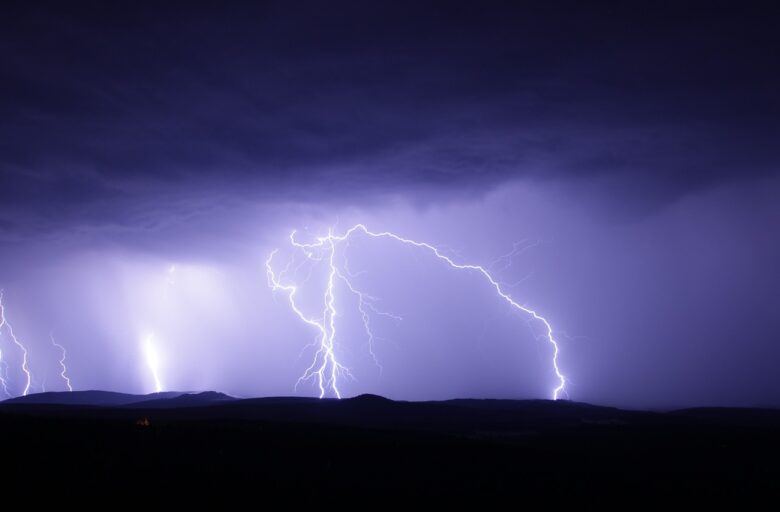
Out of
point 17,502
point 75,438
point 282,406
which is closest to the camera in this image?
point 17,502

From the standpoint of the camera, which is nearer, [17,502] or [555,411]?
[17,502]

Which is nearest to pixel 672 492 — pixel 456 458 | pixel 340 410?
pixel 456 458

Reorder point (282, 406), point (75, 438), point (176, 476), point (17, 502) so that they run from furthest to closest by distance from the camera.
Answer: point (282, 406) < point (75, 438) < point (176, 476) < point (17, 502)

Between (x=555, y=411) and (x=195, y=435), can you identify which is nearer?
(x=195, y=435)

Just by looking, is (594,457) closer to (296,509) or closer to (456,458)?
(456,458)

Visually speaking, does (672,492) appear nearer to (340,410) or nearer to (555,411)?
(340,410)

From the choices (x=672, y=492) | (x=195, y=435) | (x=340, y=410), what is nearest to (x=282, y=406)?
(x=340, y=410)

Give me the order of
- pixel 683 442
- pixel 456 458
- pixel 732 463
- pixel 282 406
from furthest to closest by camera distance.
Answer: pixel 282 406 < pixel 683 442 < pixel 732 463 < pixel 456 458

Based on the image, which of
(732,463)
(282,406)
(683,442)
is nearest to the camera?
(732,463)
